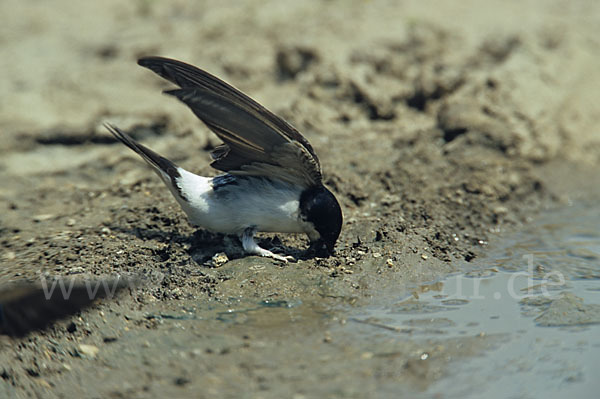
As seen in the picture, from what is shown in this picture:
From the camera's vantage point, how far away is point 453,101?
6359 mm

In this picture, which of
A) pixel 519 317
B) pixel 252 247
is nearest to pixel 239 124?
pixel 252 247

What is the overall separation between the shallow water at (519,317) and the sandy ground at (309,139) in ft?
0.42

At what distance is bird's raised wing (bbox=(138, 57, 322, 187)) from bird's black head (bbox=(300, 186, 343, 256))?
0.59 feet

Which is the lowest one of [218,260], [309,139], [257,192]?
[218,260]

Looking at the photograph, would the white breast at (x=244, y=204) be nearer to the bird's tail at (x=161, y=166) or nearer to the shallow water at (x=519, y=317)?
the bird's tail at (x=161, y=166)

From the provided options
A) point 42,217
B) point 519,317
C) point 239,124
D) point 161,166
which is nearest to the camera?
point 519,317

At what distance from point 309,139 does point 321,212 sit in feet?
6.79

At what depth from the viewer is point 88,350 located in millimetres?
3219

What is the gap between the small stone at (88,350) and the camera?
318cm

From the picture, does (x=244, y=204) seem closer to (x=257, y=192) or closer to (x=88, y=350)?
(x=257, y=192)

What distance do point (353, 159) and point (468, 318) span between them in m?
2.31

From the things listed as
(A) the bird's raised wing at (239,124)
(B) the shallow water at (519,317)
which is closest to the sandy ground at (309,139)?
(B) the shallow water at (519,317)

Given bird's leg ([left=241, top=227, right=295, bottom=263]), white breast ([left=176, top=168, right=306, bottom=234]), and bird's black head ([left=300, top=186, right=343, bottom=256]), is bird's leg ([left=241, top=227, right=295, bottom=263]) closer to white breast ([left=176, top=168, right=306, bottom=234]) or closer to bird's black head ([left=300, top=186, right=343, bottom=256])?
white breast ([left=176, top=168, right=306, bottom=234])

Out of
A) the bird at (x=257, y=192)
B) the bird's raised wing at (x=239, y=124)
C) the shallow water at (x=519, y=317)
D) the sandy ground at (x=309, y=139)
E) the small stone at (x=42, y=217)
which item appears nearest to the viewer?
the shallow water at (x=519, y=317)
